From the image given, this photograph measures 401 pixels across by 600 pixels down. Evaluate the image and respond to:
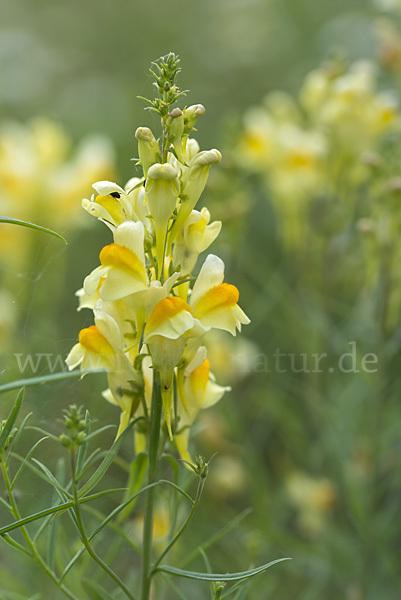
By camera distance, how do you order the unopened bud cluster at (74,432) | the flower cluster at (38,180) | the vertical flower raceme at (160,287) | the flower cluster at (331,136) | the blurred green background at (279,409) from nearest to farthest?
the unopened bud cluster at (74,432) < the vertical flower raceme at (160,287) < the blurred green background at (279,409) < the flower cluster at (331,136) < the flower cluster at (38,180)

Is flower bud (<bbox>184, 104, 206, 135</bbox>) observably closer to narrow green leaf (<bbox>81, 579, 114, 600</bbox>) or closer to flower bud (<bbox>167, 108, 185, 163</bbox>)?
flower bud (<bbox>167, 108, 185, 163</bbox>)

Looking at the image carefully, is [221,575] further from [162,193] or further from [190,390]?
[162,193]

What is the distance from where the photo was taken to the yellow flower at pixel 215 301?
2.34 ft

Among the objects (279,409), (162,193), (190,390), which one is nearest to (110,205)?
(162,193)

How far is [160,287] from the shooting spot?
2.20ft

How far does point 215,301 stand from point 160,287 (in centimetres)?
7

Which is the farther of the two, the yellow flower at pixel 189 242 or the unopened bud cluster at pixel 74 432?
the yellow flower at pixel 189 242

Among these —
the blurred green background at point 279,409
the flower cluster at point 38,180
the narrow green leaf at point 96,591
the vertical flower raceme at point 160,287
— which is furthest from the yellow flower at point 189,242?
the flower cluster at point 38,180

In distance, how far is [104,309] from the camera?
714mm

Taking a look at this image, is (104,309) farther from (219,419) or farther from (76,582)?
(219,419)

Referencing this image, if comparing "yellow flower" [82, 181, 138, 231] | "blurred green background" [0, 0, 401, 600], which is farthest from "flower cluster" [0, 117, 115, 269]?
"yellow flower" [82, 181, 138, 231]

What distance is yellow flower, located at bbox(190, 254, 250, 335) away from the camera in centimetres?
71

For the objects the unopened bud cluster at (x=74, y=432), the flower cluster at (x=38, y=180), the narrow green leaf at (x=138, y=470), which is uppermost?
the flower cluster at (x=38, y=180)

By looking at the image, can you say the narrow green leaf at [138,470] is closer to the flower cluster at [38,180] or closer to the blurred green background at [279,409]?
the blurred green background at [279,409]
